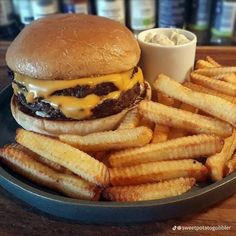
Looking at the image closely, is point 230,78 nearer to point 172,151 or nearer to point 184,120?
Answer: point 184,120

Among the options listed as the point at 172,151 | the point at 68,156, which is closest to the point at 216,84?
the point at 172,151

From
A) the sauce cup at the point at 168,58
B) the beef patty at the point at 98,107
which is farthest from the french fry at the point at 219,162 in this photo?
the sauce cup at the point at 168,58

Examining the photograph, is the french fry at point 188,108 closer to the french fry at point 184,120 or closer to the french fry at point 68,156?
the french fry at point 184,120

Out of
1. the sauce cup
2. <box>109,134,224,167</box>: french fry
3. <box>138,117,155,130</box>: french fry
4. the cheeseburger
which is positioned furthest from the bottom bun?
the sauce cup

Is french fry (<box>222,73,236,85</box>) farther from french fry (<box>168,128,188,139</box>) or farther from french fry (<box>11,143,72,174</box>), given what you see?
french fry (<box>11,143,72,174</box>)

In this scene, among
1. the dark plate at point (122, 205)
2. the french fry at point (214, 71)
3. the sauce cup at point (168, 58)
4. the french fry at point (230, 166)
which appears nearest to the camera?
the dark plate at point (122, 205)

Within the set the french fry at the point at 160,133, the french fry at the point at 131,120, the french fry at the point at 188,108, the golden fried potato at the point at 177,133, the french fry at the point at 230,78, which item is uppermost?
the french fry at the point at 230,78
